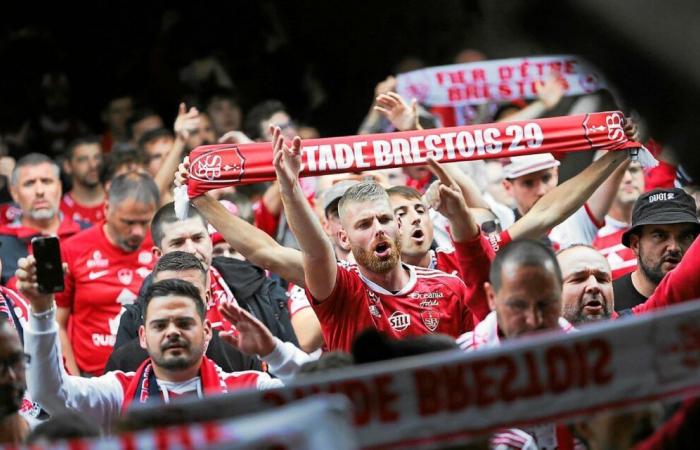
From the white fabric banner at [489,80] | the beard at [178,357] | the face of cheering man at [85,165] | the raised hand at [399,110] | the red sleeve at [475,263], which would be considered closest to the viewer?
the beard at [178,357]

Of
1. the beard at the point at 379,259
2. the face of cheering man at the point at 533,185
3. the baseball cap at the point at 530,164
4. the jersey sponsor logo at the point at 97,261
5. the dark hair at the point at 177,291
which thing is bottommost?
the dark hair at the point at 177,291

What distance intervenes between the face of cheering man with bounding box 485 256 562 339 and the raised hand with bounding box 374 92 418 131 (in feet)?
8.22

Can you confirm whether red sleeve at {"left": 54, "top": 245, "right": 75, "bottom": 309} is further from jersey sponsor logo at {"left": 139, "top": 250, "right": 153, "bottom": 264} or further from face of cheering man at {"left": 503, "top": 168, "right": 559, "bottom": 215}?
face of cheering man at {"left": 503, "top": 168, "right": 559, "bottom": 215}

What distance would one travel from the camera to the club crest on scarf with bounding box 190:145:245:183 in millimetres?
5863

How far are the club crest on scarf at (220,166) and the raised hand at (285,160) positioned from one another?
18.7 inches

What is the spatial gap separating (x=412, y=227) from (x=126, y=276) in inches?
83.5

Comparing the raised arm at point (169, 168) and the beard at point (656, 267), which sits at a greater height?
the raised arm at point (169, 168)

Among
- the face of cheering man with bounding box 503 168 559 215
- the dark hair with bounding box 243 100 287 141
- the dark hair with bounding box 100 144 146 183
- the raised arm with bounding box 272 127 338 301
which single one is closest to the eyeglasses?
the raised arm with bounding box 272 127 338 301

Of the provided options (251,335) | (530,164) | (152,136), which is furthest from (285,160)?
(152,136)

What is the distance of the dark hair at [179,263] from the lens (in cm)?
622

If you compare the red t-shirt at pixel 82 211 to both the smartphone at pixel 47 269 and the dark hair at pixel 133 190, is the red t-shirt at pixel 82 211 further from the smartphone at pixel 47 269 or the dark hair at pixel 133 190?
the smartphone at pixel 47 269

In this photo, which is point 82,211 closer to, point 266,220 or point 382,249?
point 266,220

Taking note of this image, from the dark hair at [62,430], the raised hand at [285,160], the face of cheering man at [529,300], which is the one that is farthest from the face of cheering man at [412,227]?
the dark hair at [62,430]

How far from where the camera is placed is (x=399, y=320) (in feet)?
19.1
